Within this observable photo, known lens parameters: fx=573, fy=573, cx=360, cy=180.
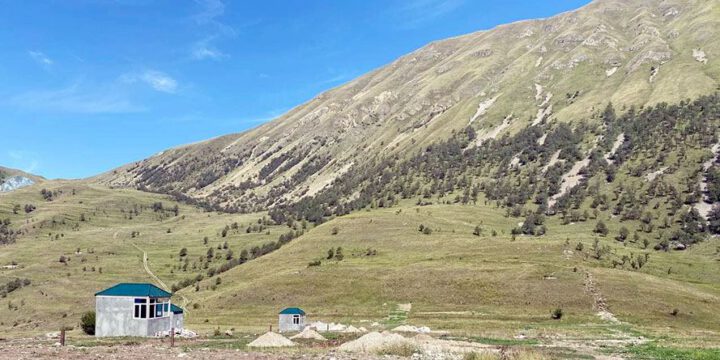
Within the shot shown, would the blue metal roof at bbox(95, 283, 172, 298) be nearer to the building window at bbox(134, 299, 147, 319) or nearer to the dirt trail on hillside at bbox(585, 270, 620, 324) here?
the building window at bbox(134, 299, 147, 319)

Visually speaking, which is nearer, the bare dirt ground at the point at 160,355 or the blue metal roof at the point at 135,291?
the bare dirt ground at the point at 160,355

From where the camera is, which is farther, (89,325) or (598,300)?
(598,300)

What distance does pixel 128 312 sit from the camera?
68438 millimetres

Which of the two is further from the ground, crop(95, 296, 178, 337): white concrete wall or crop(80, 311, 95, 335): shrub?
crop(95, 296, 178, 337): white concrete wall

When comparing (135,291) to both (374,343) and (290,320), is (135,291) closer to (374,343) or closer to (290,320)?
(290,320)

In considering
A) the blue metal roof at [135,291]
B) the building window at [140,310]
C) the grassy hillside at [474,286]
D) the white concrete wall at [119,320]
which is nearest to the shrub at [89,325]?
the white concrete wall at [119,320]

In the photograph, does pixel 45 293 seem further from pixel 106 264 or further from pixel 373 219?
pixel 373 219

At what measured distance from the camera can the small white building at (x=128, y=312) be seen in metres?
68.1

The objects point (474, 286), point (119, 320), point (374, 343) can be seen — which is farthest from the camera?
point (474, 286)

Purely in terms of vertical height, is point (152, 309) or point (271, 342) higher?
point (152, 309)

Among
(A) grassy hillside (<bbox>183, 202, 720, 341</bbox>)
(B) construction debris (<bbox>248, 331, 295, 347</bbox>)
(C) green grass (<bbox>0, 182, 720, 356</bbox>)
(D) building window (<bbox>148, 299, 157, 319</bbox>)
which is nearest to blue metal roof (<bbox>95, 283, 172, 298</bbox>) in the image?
(D) building window (<bbox>148, 299, 157, 319</bbox>)

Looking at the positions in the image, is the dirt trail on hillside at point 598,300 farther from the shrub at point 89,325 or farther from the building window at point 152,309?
the shrub at point 89,325

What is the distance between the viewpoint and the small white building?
6812cm

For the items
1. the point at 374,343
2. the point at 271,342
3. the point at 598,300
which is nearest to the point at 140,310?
the point at 271,342
